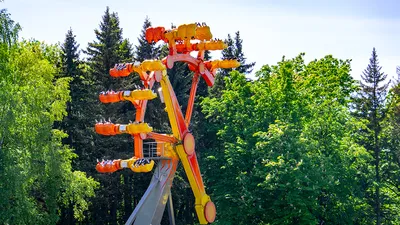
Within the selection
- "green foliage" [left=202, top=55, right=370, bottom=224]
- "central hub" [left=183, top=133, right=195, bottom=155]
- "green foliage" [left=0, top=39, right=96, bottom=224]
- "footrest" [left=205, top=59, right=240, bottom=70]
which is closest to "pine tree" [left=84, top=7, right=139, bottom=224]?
"green foliage" [left=0, top=39, right=96, bottom=224]

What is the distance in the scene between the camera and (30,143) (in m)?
23.6

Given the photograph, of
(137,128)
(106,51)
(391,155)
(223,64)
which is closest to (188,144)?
(137,128)

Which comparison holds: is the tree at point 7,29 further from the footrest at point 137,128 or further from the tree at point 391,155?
the tree at point 391,155

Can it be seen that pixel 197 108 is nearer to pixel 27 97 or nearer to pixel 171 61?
pixel 27 97

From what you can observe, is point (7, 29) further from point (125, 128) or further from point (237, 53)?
point (237, 53)

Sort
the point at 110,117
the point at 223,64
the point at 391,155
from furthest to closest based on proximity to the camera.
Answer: the point at 391,155 → the point at 110,117 → the point at 223,64

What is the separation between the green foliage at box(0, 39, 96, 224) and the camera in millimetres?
21297

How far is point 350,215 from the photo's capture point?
1063 inches

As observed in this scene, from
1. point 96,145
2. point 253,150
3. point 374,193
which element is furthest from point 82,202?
point 374,193

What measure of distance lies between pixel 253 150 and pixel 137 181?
9.33m

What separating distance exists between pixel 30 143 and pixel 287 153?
11119 millimetres

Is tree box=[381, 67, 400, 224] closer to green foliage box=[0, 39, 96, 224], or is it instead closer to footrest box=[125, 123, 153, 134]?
green foliage box=[0, 39, 96, 224]

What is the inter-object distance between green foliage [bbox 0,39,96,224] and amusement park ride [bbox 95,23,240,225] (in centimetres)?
544

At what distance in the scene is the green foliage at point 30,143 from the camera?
2130 centimetres
